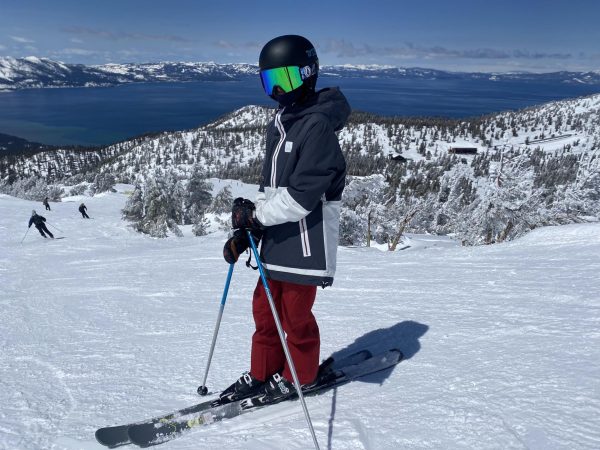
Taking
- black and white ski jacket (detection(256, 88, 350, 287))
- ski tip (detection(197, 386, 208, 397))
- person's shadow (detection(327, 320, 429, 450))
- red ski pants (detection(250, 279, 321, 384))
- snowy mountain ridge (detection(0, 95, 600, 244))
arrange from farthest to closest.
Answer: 1. snowy mountain ridge (detection(0, 95, 600, 244))
2. person's shadow (detection(327, 320, 429, 450))
3. ski tip (detection(197, 386, 208, 397))
4. red ski pants (detection(250, 279, 321, 384))
5. black and white ski jacket (detection(256, 88, 350, 287))

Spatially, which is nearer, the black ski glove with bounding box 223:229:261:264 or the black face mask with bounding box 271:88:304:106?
the black face mask with bounding box 271:88:304:106

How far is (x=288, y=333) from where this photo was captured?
2.71m

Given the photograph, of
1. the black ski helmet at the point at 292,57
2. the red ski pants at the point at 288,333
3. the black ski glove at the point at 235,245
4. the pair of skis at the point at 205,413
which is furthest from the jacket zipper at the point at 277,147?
the pair of skis at the point at 205,413

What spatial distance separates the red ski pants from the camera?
2.65m

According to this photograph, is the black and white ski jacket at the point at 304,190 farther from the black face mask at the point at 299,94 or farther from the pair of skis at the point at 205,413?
the pair of skis at the point at 205,413

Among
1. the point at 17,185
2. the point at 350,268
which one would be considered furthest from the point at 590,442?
the point at 17,185

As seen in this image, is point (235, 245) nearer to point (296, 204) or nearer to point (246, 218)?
point (246, 218)

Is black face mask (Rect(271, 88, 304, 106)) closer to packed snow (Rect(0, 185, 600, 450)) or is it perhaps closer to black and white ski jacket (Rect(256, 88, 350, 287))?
black and white ski jacket (Rect(256, 88, 350, 287))

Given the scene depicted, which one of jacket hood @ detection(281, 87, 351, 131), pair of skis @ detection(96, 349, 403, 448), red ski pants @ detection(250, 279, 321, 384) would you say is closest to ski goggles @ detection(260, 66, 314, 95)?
jacket hood @ detection(281, 87, 351, 131)

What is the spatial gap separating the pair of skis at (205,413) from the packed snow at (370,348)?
0.22 feet

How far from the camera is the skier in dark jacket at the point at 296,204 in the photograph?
2.35m

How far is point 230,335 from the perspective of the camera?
4082mm

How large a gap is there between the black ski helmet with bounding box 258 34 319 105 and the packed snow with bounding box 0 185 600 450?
6.88 ft

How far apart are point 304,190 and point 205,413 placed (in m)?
1.60
